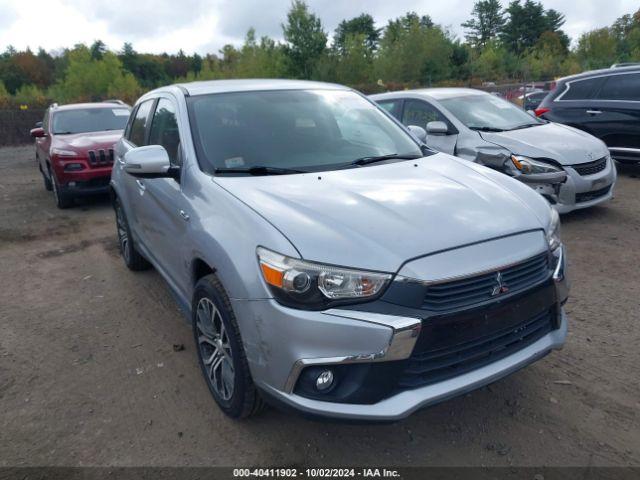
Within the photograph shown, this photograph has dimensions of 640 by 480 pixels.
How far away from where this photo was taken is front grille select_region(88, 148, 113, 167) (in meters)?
8.13

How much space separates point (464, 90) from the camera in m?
7.65

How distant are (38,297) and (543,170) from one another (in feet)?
17.8

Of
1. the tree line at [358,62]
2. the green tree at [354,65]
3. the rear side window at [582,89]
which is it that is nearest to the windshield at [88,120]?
the rear side window at [582,89]

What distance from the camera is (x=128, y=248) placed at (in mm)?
5215

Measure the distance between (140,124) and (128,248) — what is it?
125 centimetres

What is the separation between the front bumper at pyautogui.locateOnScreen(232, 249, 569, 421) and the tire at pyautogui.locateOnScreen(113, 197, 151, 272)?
301 cm

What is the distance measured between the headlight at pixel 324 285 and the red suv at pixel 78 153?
6862 mm

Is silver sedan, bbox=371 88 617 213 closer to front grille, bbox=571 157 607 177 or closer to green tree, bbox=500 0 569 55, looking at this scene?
front grille, bbox=571 157 607 177

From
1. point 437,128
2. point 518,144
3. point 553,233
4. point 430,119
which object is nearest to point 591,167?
point 518,144

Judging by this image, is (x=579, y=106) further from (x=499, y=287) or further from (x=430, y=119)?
(x=499, y=287)

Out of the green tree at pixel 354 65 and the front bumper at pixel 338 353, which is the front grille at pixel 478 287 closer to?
the front bumper at pixel 338 353

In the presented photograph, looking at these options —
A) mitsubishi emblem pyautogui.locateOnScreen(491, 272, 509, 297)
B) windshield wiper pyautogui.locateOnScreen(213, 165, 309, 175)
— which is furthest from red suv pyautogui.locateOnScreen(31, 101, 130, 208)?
mitsubishi emblem pyautogui.locateOnScreen(491, 272, 509, 297)

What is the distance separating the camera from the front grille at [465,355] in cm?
229

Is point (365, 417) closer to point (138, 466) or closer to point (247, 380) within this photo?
point (247, 380)
